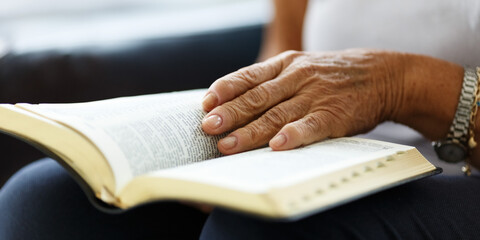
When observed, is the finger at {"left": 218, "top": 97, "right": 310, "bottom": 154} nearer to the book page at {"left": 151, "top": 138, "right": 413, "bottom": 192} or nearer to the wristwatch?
the book page at {"left": 151, "top": 138, "right": 413, "bottom": 192}

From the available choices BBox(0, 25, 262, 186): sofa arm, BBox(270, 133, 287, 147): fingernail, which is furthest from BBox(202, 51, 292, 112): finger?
BBox(0, 25, 262, 186): sofa arm

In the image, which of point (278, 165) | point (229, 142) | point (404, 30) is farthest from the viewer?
point (404, 30)

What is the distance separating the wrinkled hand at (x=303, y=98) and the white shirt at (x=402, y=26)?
0.29ft

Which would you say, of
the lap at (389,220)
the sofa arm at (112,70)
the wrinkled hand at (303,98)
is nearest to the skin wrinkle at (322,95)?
the wrinkled hand at (303,98)

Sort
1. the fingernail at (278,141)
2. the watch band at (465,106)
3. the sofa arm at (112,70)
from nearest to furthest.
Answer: the fingernail at (278,141) → the watch band at (465,106) → the sofa arm at (112,70)

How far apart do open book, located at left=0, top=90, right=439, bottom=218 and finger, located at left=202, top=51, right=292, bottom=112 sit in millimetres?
21

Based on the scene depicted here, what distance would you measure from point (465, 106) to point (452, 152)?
A: 6 centimetres

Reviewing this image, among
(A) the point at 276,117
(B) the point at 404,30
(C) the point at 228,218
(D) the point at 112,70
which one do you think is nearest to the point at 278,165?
(C) the point at 228,218

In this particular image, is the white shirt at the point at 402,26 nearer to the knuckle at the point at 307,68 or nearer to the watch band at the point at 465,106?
the watch band at the point at 465,106

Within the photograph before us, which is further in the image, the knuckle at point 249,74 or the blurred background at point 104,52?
the blurred background at point 104,52

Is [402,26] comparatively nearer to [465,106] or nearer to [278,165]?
[465,106]

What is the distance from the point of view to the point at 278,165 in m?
0.45

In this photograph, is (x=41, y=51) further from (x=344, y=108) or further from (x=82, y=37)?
(x=344, y=108)

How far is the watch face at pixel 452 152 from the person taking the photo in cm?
66
